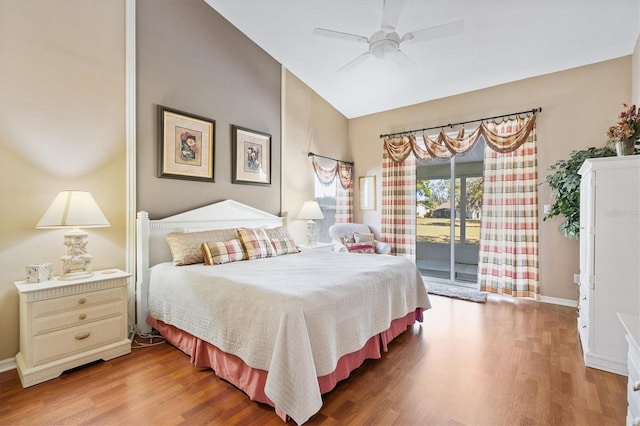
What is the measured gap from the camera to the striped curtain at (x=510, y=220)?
12.9 feet

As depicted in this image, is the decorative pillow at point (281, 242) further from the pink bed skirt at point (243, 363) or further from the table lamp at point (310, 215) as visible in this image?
the pink bed skirt at point (243, 363)

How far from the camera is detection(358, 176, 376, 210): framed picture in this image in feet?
18.0

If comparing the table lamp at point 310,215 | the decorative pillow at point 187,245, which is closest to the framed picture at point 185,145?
the decorative pillow at point 187,245

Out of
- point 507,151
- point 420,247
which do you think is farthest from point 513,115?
point 420,247

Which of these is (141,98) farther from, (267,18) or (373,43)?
(373,43)

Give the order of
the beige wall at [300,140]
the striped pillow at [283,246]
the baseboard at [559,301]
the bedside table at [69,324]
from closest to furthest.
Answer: the bedside table at [69,324] → the striped pillow at [283,246] → the baseboard at [559,301] → the beige wall at [300,140]

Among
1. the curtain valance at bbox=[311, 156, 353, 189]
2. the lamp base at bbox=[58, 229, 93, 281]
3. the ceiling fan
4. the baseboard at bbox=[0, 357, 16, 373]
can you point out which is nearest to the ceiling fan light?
the ceiling fan

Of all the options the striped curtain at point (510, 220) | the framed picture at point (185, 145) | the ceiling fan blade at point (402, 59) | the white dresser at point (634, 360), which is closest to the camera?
the white dresser at point (634, 360)

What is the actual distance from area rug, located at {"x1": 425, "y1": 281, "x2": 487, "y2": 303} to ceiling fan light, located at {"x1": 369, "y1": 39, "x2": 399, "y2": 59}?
10.4 feet

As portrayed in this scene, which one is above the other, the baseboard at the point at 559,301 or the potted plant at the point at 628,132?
the potted plant at the point at 628,132

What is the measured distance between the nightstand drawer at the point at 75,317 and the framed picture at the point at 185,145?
53.7 inches

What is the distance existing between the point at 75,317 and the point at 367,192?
176 inches

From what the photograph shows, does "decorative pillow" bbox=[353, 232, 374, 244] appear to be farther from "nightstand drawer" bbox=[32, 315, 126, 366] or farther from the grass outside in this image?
"nightstand drawer" bbox=[32, 315, 126, 366]

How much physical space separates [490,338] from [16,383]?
150 inches
